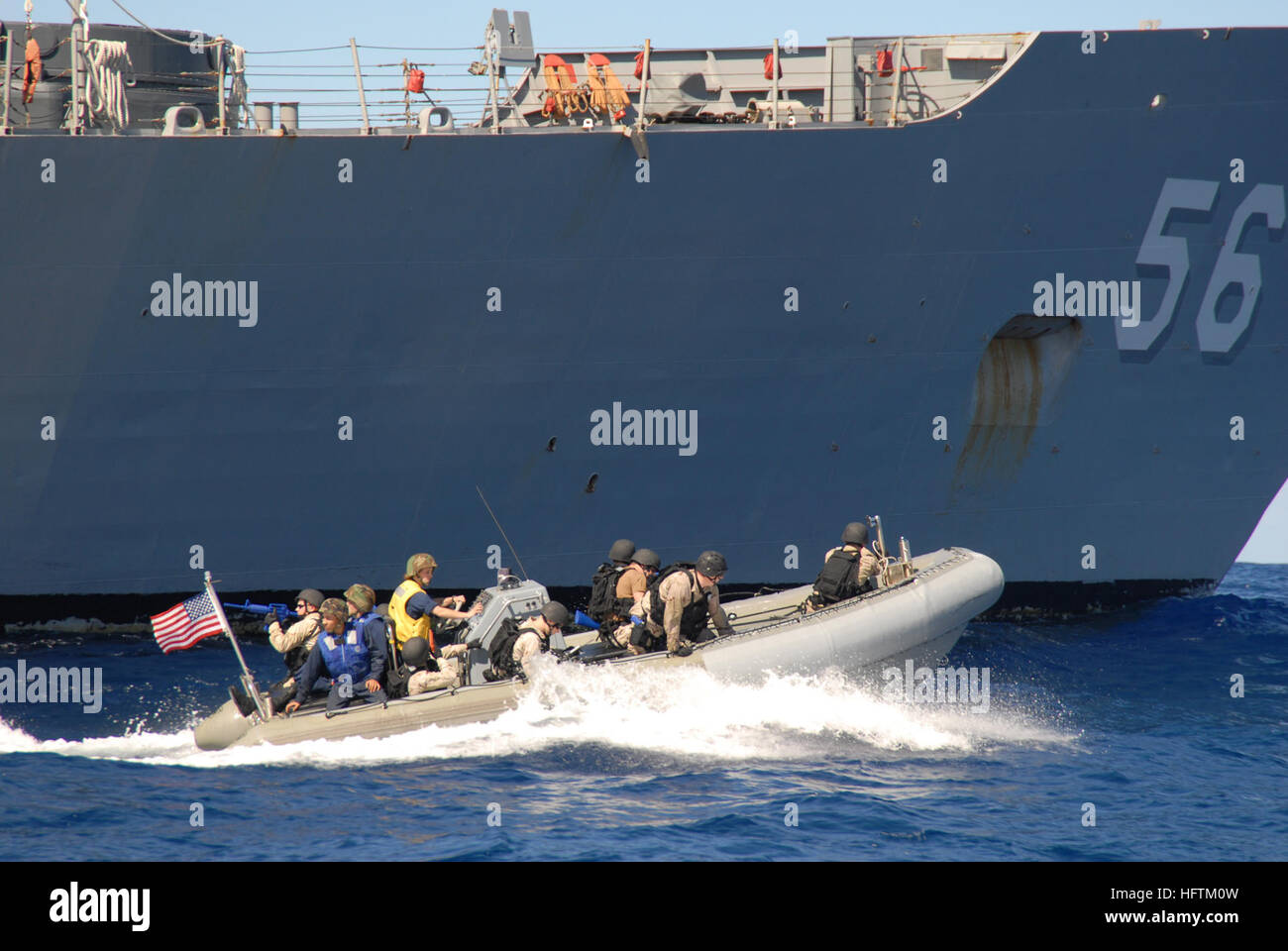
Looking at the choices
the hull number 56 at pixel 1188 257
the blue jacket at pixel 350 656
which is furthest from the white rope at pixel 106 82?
the hull number 56 at pixel 1188 257

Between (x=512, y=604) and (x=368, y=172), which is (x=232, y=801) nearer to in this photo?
(x=512, y=604)

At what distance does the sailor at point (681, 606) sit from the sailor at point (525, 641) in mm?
741

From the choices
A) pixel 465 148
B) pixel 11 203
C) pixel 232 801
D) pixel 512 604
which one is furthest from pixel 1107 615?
pixel 11 203

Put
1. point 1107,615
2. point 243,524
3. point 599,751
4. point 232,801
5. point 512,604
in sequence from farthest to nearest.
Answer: point 1107,615, point 243,524, point 512,604, point 599,751, point 232,801

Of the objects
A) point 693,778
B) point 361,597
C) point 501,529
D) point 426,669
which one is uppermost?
point 501,529

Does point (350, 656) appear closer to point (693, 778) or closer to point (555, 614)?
point (555, 614)

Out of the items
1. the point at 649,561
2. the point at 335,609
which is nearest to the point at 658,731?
the point at 649,561

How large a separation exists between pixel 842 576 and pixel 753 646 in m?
1.41

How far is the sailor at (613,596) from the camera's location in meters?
12.2

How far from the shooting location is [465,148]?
14.7 m

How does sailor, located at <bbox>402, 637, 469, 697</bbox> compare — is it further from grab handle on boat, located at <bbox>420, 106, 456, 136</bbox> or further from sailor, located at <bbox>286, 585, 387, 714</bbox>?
grab handle on boat, located at <bbox>420, 106, 456, 136</bbox>

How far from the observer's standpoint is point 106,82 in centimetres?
1466

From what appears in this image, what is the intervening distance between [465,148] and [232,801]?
7.95 meters

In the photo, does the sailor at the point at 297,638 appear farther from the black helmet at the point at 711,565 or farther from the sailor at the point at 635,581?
the black helmet at the point at 711,565
